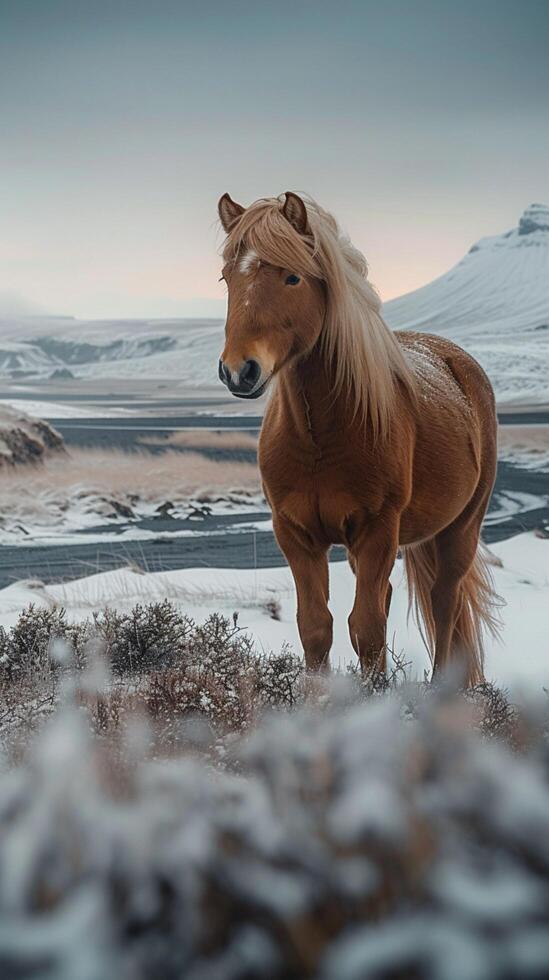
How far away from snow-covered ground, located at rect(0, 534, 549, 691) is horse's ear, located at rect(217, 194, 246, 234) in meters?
1.89

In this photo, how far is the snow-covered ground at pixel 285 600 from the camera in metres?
5.55

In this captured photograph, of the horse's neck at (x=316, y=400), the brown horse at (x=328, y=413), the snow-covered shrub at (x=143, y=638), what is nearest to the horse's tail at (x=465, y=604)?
the brown horse at (x=328, y=413)

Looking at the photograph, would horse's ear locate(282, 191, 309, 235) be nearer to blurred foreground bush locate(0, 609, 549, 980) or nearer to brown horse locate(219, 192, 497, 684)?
brown horse locate(219, 192, 497, 684)

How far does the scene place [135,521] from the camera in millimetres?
10898

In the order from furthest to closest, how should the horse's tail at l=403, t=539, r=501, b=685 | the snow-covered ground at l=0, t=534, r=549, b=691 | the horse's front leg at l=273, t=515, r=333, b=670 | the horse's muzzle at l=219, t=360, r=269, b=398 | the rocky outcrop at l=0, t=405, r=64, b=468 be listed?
the rocky outcrop at l=0, t=405, r=64, b=468 < the snow-covered ground at l=0, t=534, r=549, b=691 < the horse's tail at l=403, t=539, r=501, b=685 < the horse's front leg at l=273, t=515, r=333, b=670 < the horse's muzzle at l=219, t=360, r=269, b=398

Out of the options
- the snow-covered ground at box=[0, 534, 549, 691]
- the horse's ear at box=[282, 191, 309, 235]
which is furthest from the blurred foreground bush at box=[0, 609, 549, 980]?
the snow-covered ground at box=[0, 534, 549, 691]

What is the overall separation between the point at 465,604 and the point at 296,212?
248 centimetres

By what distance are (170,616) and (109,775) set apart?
294 cm

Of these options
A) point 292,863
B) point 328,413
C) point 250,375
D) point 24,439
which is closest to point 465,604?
point 328,413

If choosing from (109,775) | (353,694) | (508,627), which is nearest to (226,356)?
(353,694)

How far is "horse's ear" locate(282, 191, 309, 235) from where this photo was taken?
3.55m

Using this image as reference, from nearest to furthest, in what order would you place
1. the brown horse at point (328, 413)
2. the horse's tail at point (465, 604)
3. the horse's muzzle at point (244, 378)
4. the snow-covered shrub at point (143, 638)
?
1. the horse's muzzle at point (244, 378)
2. the brown horse at point (328, 413)
3. the snow-covered shrub at point (143, 638)
4. the horse's tail at point (465, 604)

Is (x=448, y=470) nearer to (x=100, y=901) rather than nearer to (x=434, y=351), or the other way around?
(x=434, y=351)

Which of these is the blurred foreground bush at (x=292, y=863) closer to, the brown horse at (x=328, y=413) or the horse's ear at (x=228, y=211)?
the brown horse at (x=328, y=413)
